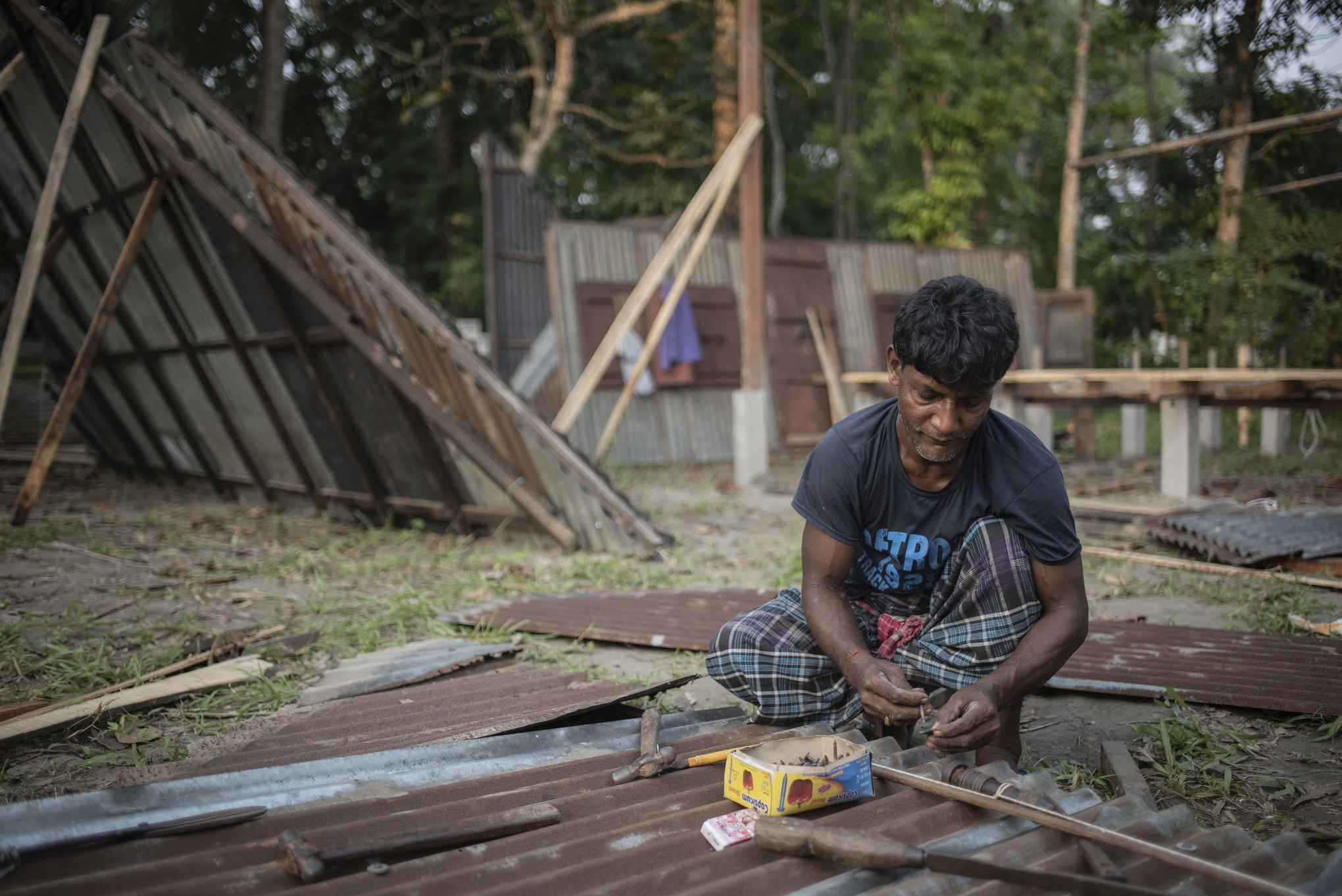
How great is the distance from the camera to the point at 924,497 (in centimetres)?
236

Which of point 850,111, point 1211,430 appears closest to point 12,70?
point 1211,430

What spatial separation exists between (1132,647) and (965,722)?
186 cm

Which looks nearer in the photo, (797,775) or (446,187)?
(797,775)

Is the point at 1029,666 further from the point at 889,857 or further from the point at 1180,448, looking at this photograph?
the point at 1180,448

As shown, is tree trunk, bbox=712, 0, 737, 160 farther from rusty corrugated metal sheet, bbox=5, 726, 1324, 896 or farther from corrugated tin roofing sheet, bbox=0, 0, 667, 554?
rusty corrugated metal sheet, bbox=5, 726, 1324, 896

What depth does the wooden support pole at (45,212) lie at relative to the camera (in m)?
4.85

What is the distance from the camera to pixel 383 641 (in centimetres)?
389

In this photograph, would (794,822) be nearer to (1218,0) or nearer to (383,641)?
(383,641)

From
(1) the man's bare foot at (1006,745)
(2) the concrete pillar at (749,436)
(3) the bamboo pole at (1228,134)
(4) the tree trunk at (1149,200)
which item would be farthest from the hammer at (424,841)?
(4) the tree trunk at (1149,200)

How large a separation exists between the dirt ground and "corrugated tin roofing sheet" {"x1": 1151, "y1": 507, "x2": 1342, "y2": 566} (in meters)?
0.22

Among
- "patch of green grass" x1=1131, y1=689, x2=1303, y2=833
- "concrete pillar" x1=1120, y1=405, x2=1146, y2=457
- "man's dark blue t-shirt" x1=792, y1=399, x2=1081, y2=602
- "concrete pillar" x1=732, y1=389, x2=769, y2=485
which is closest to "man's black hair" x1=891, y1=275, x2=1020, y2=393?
"man's dark blue t-shirt" x1=792, y1=399, x2=1081, y2=602

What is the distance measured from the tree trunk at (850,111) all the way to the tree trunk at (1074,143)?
4896 mm

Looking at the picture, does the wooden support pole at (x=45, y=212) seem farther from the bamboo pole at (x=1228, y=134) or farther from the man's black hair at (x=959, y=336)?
the bamboo pole at (x=1228, y=134)

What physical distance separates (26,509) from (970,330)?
19.4ft
